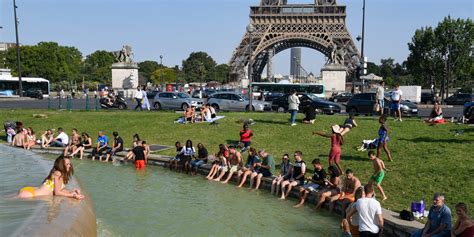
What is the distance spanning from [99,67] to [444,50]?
106595 mm

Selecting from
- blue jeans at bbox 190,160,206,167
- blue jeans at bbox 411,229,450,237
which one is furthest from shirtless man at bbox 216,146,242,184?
blue jeans at bbox 411,229,450,237

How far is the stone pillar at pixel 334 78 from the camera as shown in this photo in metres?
52.1

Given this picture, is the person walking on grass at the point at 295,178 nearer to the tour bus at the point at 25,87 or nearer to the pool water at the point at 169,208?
the pool water at the point at 169,208

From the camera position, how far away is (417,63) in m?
56.4

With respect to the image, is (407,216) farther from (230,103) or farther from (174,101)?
(174,101)

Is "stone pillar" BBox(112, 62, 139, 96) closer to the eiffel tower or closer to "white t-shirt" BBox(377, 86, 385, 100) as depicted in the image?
"white t-shirt" BBox(377, 86, 385, 100)

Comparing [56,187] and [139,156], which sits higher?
[56,187]

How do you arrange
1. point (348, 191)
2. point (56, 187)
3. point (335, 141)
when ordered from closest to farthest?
point (56, 187), point (348, 191), point (335, 141)

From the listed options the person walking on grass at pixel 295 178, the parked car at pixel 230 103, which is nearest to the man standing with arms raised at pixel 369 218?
the person walking on grass at pixel 295 178

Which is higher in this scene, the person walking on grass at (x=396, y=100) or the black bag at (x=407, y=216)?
the person walking on grass at (x=396, y=100)

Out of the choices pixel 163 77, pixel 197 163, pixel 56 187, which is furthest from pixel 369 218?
pixel 163 77

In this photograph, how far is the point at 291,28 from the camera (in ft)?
290

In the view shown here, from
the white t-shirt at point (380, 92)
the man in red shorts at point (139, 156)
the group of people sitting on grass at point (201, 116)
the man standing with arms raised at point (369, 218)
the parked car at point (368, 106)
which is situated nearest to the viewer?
the man standing with arms raised at point (369, 218)

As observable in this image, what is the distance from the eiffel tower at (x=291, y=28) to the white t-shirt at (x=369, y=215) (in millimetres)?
75339
